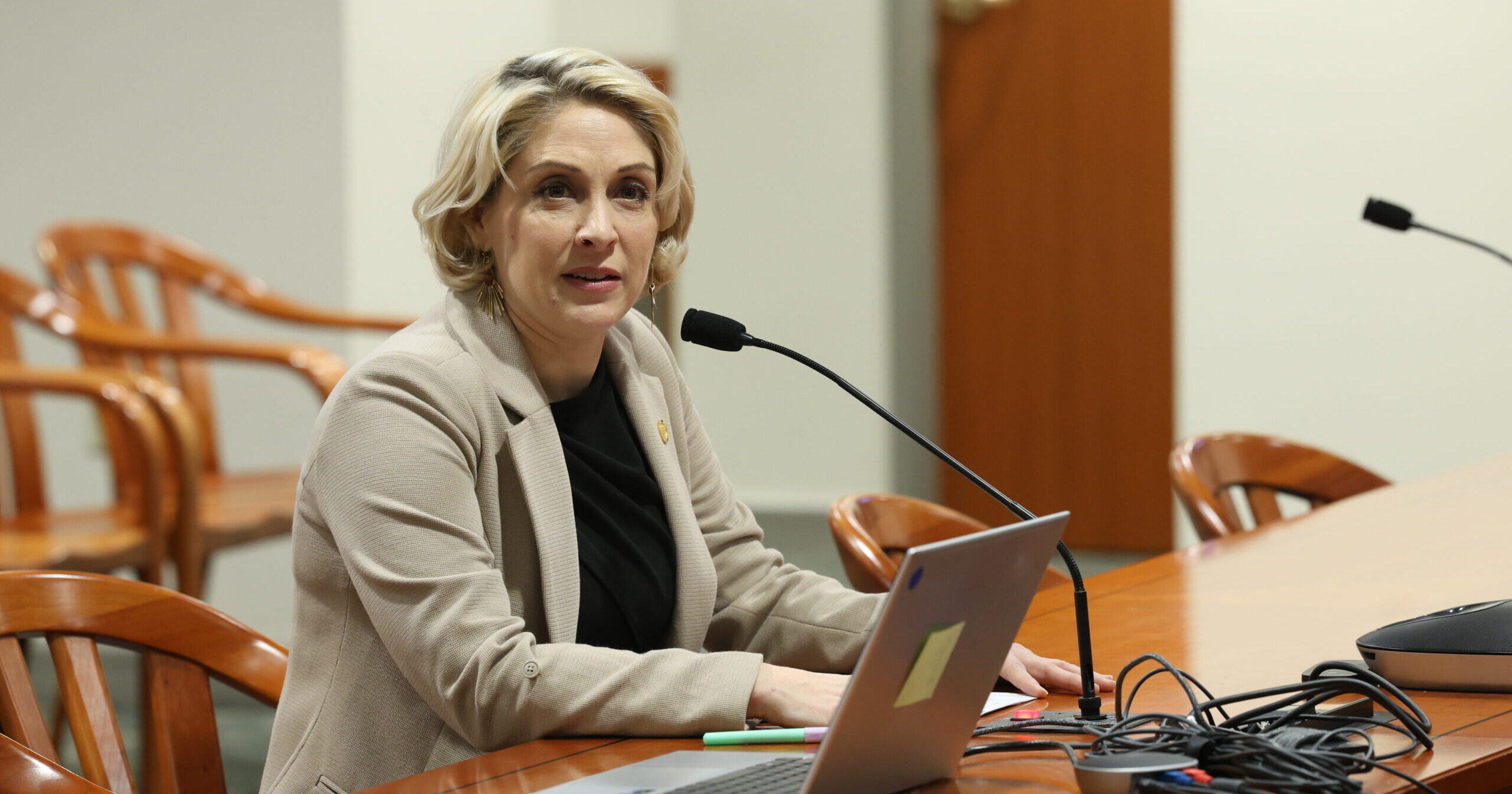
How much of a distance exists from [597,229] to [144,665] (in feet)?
1.73

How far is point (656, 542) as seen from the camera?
145 cm

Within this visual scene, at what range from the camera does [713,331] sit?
49.8 inches

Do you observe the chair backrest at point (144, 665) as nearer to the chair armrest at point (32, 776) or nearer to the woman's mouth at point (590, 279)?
the chair armrest at point (32, 776)

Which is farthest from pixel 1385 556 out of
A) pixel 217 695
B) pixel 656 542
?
pixel 217 695

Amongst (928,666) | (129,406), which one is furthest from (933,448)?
(129,406)

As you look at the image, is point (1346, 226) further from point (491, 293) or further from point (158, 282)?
point (491, 293)

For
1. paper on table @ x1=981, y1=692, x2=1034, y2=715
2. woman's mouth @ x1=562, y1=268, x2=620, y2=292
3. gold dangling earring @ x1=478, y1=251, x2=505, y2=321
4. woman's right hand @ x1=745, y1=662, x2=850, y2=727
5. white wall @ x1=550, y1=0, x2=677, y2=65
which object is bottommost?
paper on table @ x1=981, y1=692, x2=1034, y2=715

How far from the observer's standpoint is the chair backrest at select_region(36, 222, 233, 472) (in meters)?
3.19

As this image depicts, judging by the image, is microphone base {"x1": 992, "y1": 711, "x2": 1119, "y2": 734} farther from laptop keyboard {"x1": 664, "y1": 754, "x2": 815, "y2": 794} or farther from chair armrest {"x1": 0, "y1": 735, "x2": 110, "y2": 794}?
chair armrest {"x1": 0, "y1": 735, "x2": 110, "y2": 794}

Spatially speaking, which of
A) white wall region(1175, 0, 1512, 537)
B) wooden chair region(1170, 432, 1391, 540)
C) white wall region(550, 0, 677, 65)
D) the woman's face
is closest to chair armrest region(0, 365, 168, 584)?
the woman's face

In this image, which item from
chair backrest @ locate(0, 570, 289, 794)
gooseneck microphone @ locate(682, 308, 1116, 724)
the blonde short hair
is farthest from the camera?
the blonde short hair

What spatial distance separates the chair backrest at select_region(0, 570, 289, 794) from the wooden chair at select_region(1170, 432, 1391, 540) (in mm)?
1318

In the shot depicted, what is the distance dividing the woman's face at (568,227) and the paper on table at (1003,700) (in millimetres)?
471

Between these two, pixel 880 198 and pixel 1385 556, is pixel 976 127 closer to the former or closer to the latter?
pixel 880 198
